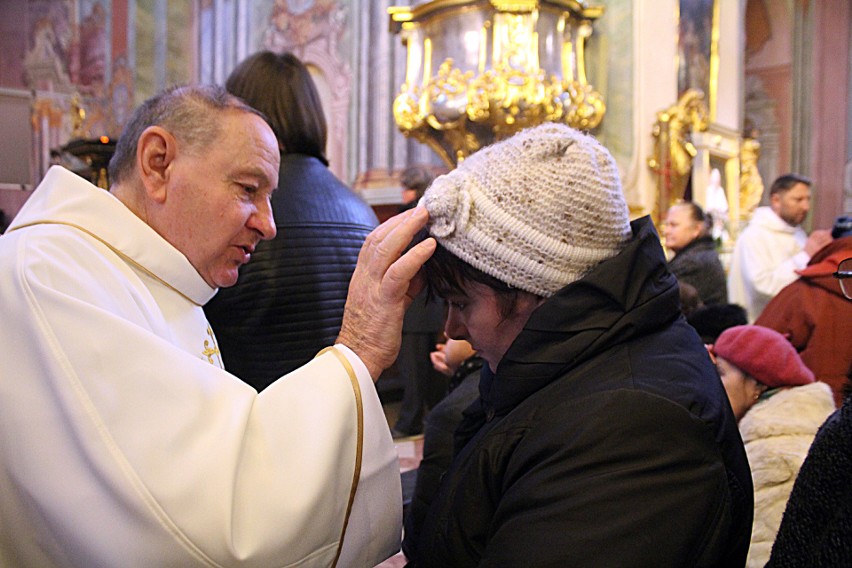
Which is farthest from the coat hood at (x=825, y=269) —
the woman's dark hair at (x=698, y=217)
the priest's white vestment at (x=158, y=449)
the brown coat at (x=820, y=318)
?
the priest's white vestment at (x=158, y=449)

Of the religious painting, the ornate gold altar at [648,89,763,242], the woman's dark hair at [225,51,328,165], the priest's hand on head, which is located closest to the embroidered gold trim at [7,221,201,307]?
the priest's hand on head

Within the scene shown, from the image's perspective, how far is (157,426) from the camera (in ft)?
4.20

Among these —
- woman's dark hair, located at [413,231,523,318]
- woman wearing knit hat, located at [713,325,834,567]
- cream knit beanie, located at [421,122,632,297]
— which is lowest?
woman wearing knit hat, located at [713,325,834,567]

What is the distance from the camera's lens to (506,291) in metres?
1.46

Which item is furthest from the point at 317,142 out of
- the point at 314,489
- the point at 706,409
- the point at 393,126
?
the point at 393,126

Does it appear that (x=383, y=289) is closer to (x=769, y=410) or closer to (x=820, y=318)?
(x=769, y=410)

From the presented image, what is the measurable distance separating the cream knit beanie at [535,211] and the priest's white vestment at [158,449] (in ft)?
1.06

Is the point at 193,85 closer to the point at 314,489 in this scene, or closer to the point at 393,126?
the point at 314,489

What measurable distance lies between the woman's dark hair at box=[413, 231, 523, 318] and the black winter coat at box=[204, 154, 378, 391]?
0.93 metres

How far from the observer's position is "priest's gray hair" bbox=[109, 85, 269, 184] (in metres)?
1.73

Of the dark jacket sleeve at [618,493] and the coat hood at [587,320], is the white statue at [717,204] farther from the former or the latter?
the dark jacket sleeve at [618,493]

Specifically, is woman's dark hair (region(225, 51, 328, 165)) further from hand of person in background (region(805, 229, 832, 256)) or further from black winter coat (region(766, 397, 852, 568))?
hand of person in background (region(805, 229, 832, 256))

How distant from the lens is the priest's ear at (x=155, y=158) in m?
1.70

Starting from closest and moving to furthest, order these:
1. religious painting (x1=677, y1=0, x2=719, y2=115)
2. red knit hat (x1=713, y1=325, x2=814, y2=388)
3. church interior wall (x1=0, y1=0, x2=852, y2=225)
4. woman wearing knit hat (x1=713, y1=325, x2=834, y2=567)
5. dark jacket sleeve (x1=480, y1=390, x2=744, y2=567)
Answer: dark jacket sleeve (x1=480, y1=390, x2=744, y2=567) → woman wearing knit hat (x1=713, y1=325, x2=834, y2=567) → red knit hat (x1=713, y1=325, x2=814, y2=388) → church interior wall (x1=0, y1=0, x2=852, y2=225) → religious painting (x1=677, y1=0, x2=719, y2=115)
